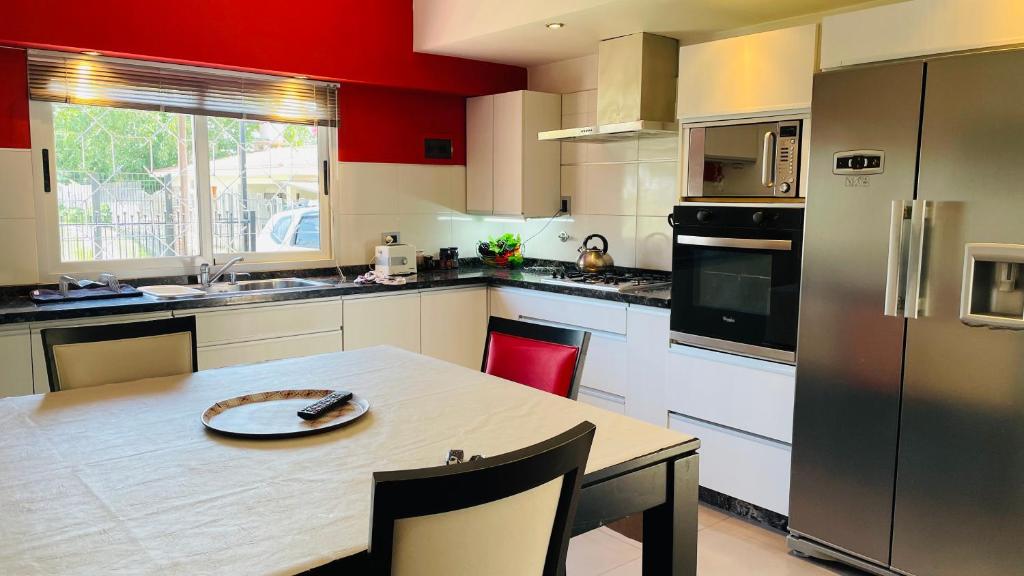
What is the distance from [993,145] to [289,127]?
132 inches

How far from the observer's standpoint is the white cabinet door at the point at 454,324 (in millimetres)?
4156

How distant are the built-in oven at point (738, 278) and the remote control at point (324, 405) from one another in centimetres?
174

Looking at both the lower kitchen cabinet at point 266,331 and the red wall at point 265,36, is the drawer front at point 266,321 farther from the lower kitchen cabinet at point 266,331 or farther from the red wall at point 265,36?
the red wall at point 265,36

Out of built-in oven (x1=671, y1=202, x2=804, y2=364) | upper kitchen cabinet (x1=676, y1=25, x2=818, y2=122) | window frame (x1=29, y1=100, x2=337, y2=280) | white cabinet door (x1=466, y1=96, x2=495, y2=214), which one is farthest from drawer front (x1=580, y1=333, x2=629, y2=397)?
window frame (x1=29, y1=100, x2=337, y2=280)

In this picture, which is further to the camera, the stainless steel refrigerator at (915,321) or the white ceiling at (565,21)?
the white ceiling at (565,21)

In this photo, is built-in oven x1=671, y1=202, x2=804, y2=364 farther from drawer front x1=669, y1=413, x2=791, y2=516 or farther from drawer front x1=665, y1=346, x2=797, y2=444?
drawer front x1=669, y1=413, x2=791, y2=516

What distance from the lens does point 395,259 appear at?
430cm

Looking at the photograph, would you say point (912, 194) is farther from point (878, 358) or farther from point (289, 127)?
point (289, 127)

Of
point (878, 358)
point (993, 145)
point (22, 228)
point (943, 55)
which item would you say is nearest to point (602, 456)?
point (878, 358)

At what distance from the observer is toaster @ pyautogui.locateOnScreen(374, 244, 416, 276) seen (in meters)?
4.27

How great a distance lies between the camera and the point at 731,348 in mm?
3098

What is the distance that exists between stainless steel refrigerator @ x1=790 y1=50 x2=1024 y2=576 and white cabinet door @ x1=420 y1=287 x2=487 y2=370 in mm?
2020

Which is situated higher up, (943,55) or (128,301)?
(943,55)

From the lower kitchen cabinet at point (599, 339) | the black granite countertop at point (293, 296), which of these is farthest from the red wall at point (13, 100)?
the lower kitchen cabinet at point (599, 339)
